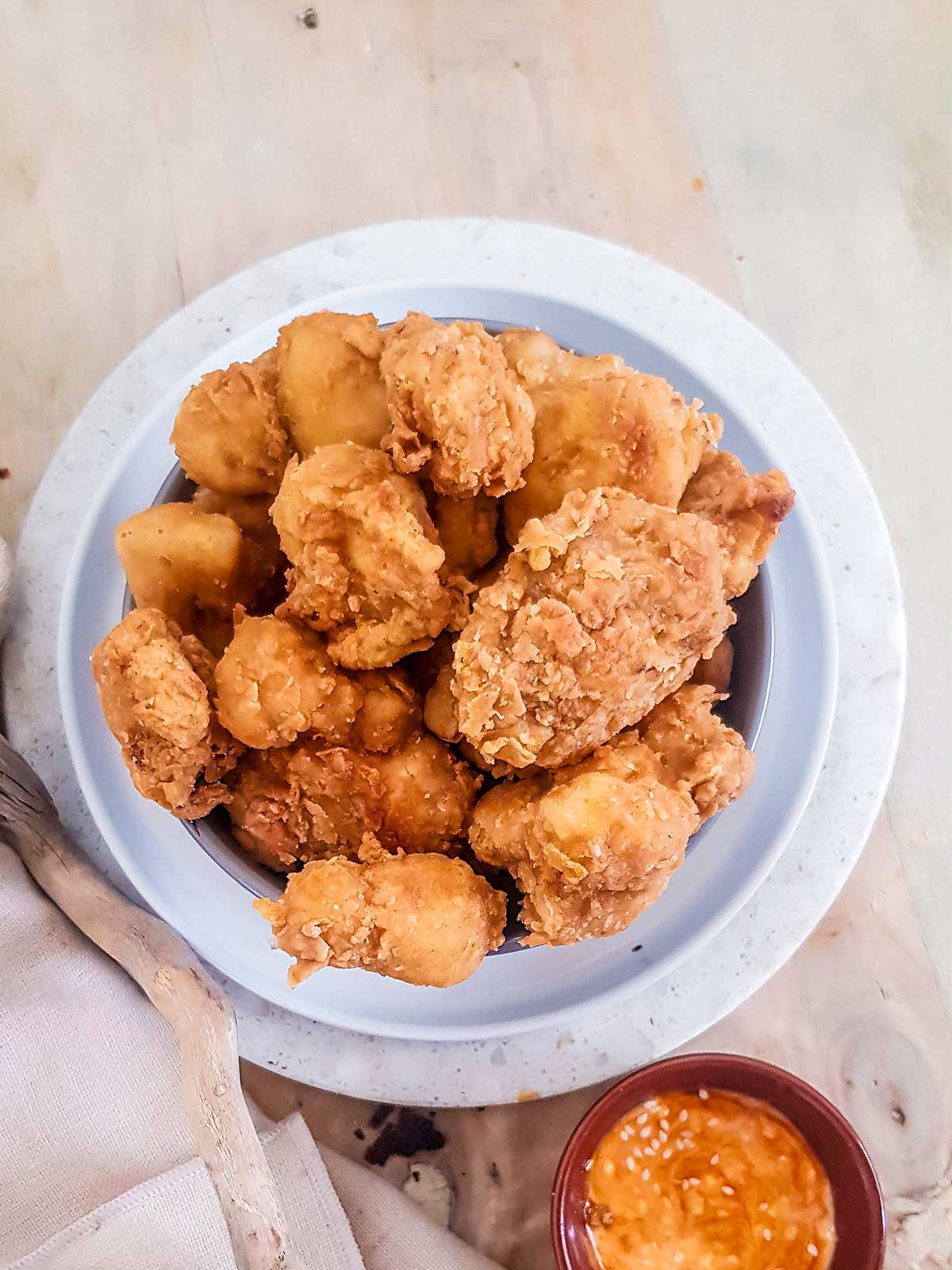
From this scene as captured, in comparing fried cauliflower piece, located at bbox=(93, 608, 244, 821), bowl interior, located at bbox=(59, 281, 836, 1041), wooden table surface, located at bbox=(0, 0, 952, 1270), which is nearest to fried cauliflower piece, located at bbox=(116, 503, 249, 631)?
fried cauliflower piece, located at bbox=(93, 608, 244, 821)

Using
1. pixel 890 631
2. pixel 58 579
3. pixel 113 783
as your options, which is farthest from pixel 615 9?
pixel 113 783

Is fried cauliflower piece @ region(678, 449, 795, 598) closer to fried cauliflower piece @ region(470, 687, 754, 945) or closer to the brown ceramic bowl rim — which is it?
fried cauliflower piece @ region(470, 687, 754, 945)

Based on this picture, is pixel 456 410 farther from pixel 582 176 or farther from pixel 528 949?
pixel 582 176

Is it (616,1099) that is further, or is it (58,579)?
(58,579)

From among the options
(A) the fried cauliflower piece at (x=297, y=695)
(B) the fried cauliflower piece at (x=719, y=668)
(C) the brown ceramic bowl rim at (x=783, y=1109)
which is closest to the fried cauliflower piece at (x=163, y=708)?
(A) the fried cauliflower piece at (x=297, y=695)

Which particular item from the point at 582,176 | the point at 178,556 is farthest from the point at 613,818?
the point at 582,176

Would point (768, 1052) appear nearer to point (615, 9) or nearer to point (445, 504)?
point (445, 504)

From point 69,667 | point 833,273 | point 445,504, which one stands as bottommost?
point 69,667
